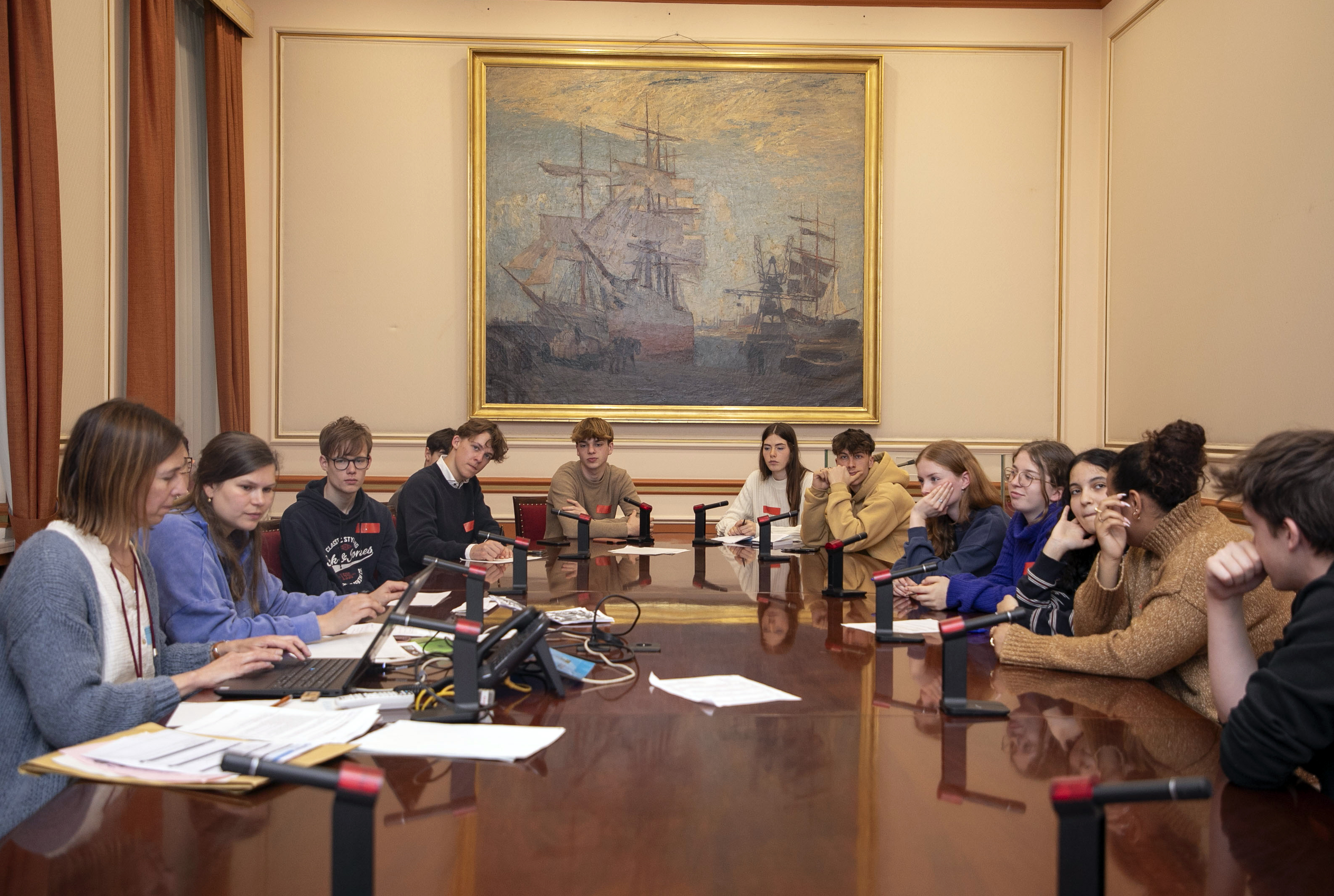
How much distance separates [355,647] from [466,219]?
4.04m

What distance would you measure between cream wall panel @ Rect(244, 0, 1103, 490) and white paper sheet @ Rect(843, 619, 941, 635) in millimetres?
3228

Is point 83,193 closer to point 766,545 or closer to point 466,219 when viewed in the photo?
point 466,219

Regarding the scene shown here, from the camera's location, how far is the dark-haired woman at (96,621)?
156 cm

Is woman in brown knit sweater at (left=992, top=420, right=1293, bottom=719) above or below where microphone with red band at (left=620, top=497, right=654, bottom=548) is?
above

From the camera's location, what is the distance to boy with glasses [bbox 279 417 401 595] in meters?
3.29

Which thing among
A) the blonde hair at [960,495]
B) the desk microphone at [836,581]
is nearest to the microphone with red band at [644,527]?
the blonde hair at [960,495]

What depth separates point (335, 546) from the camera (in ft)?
11.1

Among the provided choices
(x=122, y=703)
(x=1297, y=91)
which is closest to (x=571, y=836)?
(x=122, y=703)

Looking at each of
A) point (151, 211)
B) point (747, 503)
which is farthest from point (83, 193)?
point (747, 503)

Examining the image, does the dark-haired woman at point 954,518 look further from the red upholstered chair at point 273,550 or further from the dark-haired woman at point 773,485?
the red upholstered chair at point 273,550

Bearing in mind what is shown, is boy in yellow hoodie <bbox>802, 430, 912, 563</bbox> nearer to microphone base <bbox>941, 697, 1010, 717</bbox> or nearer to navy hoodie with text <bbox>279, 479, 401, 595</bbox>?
navy hoodie with text <bbox>279, 479, 401, 595</bbox>

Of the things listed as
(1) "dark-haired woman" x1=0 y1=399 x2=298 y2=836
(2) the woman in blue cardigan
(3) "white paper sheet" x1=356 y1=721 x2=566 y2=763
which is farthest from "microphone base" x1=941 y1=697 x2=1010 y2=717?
(1) "dark-haired woman" x1=0 y1=399 x2=298 y2=836

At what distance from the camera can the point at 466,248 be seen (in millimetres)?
5762

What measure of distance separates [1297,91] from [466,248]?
13.9 feet
